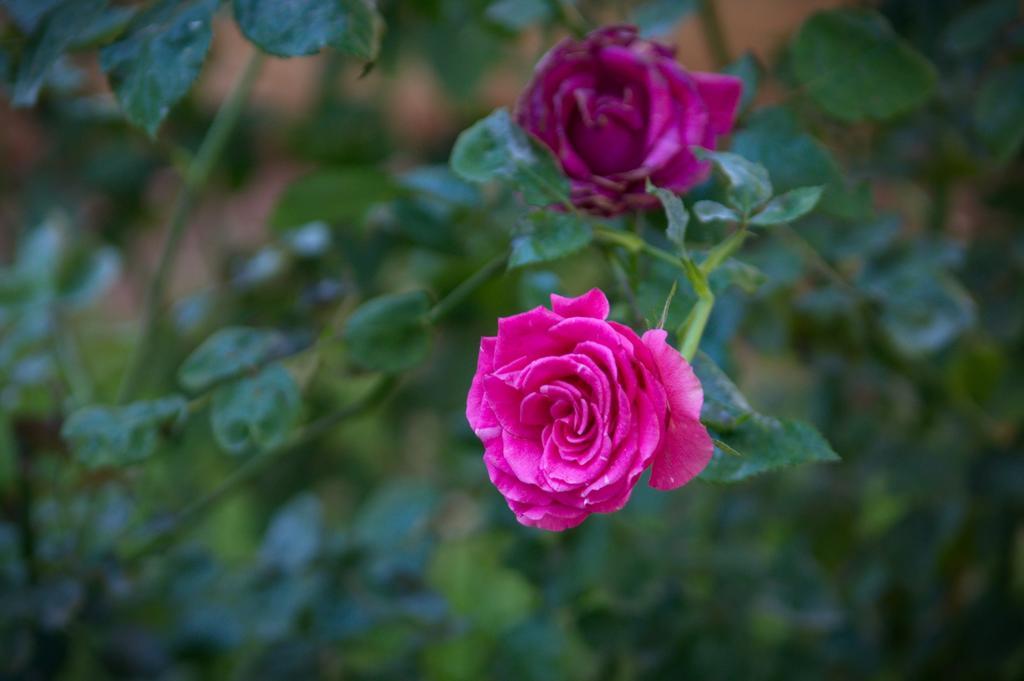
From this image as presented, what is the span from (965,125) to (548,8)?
363mm

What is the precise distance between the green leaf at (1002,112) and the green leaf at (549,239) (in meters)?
0.29

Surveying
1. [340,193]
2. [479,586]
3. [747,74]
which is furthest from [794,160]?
[479,586]

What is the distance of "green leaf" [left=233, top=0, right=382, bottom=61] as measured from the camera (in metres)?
0.40

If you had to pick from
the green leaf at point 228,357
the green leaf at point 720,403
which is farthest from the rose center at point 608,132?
the green leaf at point 228,357

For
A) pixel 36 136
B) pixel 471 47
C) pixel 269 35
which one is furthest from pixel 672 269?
pixel 36 136

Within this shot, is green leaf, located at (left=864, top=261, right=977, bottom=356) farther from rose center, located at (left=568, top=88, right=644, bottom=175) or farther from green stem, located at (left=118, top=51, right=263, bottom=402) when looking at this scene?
green stem, located at (left=118, top=51, right=263, bottom=402)

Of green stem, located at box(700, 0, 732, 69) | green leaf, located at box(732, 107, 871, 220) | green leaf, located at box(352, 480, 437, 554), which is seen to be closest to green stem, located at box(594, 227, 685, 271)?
green leaf, located at box(732, 107, 871, 220)

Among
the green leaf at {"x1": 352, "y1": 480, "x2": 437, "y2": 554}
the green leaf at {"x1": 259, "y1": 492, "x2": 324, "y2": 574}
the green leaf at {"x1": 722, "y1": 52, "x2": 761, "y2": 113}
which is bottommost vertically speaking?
the green leaf at {"x1": 352, "y1": 480, "x2": 437, "y2": 554}

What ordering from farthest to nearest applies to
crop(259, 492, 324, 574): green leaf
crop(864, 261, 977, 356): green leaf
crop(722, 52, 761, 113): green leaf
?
crop(259, 492, 324, 574): green leaf → crop(864, 261, 977, 356): green leaf → crop(722, 52, 761, 113): green leaf

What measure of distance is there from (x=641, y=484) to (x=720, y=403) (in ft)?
0.89

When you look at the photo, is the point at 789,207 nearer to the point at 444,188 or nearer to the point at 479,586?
the point at 444,188

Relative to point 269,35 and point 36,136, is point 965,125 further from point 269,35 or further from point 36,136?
point 36,136

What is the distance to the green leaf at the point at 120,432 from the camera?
49cm

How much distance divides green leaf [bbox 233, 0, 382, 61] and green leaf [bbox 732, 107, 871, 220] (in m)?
0.21
